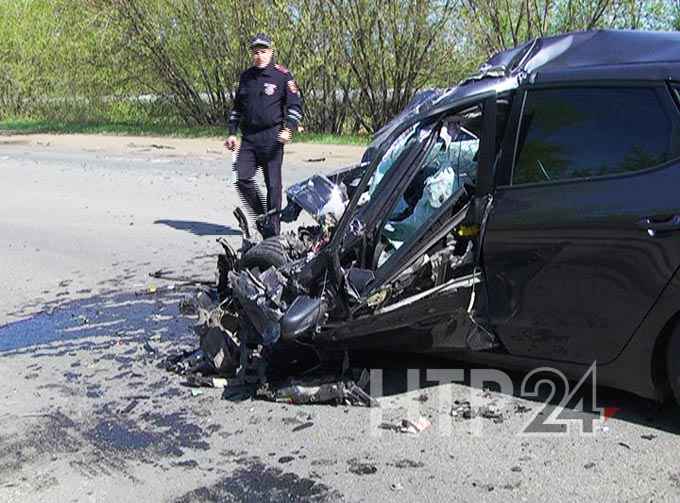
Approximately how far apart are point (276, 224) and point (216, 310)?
1.62m

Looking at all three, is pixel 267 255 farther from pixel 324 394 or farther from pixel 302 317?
pixel 324 394

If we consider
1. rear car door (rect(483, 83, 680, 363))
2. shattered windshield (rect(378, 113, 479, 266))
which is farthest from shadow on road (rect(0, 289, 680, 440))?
shattered windshield (rect(378, 113, 479, 266))

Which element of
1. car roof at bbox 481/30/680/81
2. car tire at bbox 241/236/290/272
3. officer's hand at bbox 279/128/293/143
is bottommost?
car tire at bbox 241/236/290/272

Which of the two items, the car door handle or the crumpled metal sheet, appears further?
the crumpled metal sheet

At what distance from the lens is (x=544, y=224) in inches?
152

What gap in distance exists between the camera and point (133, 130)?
24.7m

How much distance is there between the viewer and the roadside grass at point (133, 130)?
19.8 m

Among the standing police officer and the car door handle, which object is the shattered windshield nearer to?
the car door handle

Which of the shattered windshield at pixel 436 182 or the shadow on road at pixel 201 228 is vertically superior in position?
the shattered windshield at pixel 436 182

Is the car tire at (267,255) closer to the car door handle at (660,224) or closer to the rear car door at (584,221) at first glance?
the rear car door at (584,221)

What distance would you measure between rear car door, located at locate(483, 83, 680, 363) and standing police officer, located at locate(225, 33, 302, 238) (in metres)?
4.45

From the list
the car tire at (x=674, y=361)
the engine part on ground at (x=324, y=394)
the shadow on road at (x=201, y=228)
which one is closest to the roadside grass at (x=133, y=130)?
the shadow on road at (x=201, y=228)

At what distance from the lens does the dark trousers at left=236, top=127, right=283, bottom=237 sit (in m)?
8.22

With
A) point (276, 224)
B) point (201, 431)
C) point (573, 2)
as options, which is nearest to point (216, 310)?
point (201, 431)
